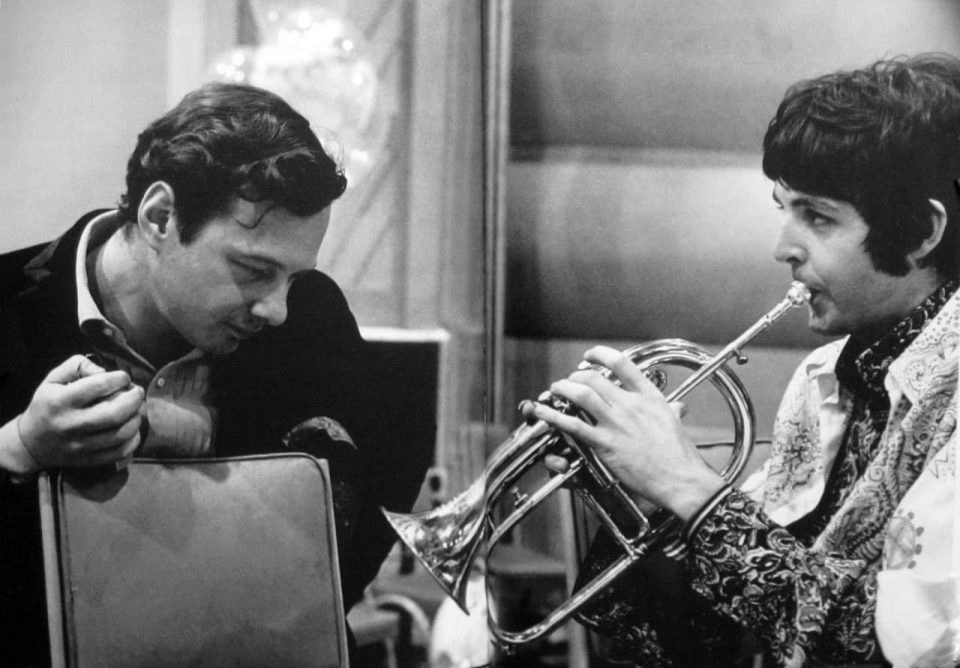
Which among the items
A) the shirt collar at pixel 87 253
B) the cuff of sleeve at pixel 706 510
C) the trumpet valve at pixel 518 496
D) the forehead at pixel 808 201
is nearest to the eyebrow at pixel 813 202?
the forehead at pixel 808 201

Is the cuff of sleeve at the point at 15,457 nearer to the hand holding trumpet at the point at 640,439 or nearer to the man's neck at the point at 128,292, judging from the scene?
the man's neck at the point at 128,292

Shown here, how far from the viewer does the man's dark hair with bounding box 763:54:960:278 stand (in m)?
1.29

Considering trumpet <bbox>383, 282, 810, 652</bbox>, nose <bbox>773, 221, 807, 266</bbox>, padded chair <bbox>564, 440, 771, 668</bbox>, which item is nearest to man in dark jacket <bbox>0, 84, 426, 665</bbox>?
trumpet <bbox>383, 282, 810, 652</bbox>

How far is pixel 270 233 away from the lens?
1220 mm

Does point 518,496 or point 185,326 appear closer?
point 185,326

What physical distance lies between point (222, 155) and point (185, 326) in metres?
0.22

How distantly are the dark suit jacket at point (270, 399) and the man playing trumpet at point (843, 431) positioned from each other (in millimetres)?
238

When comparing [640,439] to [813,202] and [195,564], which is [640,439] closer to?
[813,202]

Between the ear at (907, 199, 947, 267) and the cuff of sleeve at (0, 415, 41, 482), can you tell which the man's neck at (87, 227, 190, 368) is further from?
the ear at (907, 199, 947, 267)

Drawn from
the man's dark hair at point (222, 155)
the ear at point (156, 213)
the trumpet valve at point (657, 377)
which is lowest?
the trumpet valve at point (657, 377)

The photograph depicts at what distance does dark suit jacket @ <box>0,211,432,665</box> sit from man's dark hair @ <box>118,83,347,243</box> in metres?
0.10

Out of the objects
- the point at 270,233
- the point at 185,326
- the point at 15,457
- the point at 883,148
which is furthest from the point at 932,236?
the point at 15,457

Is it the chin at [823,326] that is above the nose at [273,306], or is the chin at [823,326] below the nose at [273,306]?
below

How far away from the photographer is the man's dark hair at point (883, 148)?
50.8 inches
